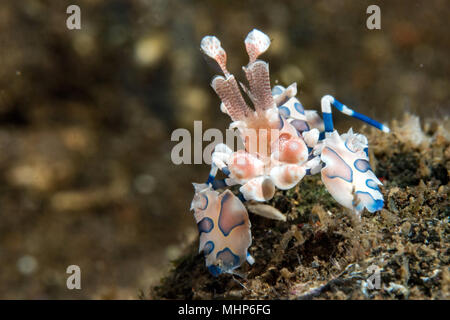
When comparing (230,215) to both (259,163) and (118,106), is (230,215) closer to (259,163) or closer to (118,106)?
(259,163)

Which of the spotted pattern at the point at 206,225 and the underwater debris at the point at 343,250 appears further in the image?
the spotted pattern at the point at 206,225

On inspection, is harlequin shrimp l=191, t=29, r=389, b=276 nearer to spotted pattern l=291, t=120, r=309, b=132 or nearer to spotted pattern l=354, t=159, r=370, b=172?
spotted pattern l=354, t=159, r=370, b=172

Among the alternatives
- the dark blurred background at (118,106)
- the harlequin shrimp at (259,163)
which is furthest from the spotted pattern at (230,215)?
the dark blurred background at (118,106)

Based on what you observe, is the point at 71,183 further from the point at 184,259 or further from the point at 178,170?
the point at 184,259

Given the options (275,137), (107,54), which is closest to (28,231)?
(107,54)

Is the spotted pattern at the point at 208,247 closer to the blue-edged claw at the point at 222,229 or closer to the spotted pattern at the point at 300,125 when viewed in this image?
the blue-edged claw at the point at 222,229

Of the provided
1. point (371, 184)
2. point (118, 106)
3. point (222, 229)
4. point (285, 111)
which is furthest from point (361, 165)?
point (118, 106)

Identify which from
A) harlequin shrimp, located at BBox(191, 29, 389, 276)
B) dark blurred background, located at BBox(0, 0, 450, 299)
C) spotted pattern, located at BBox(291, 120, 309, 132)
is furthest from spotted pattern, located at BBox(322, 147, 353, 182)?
dark blurred background, located at BBox(0, 0, 450, 299)

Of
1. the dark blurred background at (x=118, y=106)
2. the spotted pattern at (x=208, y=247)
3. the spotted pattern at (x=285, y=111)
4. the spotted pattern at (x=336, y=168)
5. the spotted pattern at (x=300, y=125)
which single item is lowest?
the spotted pattern at (x=208, y=247)
